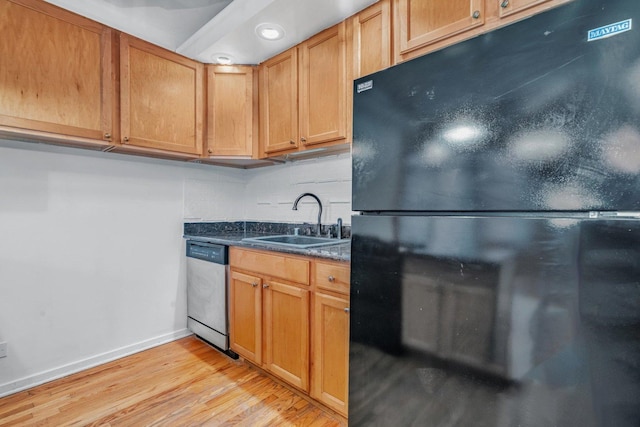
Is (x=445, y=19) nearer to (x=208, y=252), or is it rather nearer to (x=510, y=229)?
(x=510, y=229)

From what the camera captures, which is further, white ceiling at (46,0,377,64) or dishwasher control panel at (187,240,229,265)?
dishwasher control panel at (187,240,229,265)

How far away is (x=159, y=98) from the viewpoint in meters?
2.08

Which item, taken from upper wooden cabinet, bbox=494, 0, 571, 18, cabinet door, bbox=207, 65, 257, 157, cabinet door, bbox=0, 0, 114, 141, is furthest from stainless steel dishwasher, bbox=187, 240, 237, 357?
upper wooden cabinet, bbox=494, 0, 571, 18

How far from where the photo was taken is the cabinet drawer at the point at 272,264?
162 cm

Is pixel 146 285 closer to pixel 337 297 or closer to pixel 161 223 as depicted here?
pixel 161 223

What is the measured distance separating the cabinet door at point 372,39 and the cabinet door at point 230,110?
95cm

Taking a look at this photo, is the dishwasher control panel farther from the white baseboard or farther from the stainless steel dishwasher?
the white baseboard

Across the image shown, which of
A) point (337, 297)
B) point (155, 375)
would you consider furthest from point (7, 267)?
point (337, 297)

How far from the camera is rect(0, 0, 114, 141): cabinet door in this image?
1.55 m

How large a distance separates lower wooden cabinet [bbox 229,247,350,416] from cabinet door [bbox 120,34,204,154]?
3.03ft

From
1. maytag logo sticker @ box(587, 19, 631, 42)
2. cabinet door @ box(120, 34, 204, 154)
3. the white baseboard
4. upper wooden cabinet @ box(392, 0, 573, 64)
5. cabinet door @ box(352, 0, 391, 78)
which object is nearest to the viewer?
maytag logo sticker @ box(587, 19, 631, 42)

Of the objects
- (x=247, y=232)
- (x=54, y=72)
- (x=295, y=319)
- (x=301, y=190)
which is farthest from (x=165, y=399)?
(x=54, y=72)

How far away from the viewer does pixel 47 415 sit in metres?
1.59

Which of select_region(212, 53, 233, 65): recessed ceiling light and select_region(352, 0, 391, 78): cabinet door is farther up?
select_region(212, 53, 233, 65): recessed ceiling light
